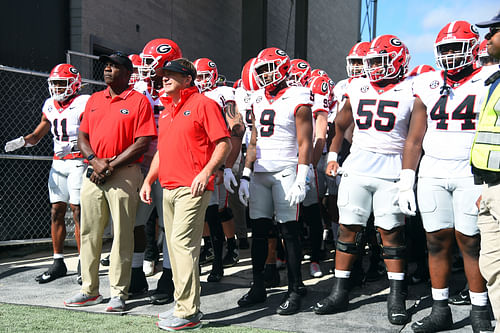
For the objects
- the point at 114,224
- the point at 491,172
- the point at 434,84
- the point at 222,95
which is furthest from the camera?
the point at 222,95

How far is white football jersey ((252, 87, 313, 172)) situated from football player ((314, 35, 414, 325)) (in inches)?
21.2

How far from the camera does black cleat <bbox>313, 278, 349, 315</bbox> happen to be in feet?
14.6

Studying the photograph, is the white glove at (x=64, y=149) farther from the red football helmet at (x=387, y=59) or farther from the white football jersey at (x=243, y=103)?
the red football helmet at (x=387, y=59)

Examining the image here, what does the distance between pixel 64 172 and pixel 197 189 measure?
2.43 m

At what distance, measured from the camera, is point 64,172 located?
19.1 feet

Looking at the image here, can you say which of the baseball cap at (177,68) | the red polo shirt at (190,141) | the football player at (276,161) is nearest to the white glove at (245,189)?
the football player at (276,161)

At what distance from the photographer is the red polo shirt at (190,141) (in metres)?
4.21

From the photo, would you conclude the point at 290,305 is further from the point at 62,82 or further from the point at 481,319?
the point at 62,82

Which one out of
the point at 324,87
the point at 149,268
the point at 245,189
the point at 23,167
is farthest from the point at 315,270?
the point at 23,167

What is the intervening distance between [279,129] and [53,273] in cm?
303

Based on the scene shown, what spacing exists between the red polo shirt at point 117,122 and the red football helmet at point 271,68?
3.57 feet

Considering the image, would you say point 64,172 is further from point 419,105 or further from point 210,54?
point 210,54

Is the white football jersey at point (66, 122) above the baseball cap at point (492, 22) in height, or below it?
below

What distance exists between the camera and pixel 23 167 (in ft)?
25.6
